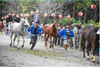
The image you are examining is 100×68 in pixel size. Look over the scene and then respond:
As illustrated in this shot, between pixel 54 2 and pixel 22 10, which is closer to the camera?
pixel 54 2

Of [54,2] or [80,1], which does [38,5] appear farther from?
[80,1]

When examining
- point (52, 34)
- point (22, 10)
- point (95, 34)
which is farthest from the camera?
point (22, 10)

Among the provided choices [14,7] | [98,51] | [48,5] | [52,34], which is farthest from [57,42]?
[14,7]

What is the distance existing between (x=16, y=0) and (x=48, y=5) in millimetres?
8093

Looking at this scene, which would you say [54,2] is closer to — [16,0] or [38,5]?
[38,5]

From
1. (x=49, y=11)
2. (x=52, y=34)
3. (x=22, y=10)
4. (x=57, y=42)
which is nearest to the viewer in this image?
(x=52, y=34)

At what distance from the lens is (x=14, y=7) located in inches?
1684

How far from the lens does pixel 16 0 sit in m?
41.6

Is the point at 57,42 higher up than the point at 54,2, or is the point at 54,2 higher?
the point at 54,2

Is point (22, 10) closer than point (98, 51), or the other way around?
point (98, 51)

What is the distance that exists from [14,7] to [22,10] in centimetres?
300

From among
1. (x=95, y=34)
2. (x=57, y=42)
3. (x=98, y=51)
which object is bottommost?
(x=57, y=42)

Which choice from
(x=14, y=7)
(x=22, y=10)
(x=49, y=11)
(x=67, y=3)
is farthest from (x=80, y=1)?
(x=14, y=7)

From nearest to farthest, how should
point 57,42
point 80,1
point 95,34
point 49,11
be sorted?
point 95,34 → point 57,42 → point 80,1 → point 49,11
